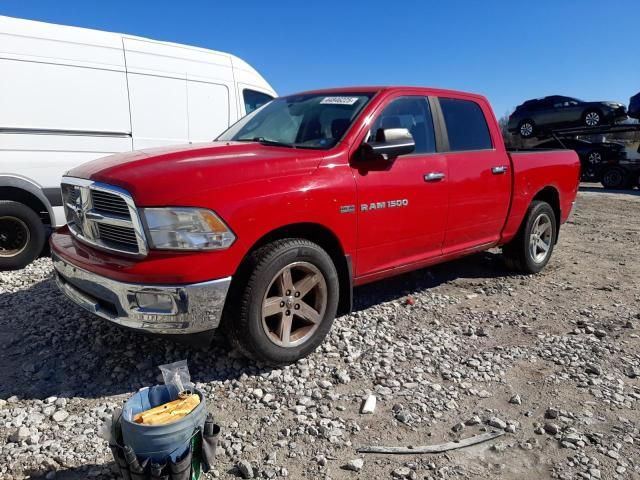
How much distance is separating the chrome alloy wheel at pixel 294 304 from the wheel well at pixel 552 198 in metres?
3.36

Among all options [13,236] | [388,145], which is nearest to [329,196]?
[388,145]

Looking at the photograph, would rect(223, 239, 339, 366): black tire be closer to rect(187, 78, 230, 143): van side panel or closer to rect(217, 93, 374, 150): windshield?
rect(217, 93, 374, 150): windshield

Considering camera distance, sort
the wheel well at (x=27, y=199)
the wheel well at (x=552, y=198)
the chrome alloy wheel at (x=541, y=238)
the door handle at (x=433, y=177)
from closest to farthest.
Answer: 1. the door handle at (x=433, y=177)
2. the wheel well at (x=27, y=199)
3. the chrome alloy wheel at (x=541, y=238)
4. the wheel well at (x=552, y=198)

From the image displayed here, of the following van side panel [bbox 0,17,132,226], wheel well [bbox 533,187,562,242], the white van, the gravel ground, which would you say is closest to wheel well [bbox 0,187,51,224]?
the white van

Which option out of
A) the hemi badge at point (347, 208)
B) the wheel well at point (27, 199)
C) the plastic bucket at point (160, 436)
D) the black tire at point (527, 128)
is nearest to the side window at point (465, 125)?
the hemi badge at point (347, 208)

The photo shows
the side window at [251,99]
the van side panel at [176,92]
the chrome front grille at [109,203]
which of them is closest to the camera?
the chrome front grille at [109,203]

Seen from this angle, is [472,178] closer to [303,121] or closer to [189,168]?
[303,121]

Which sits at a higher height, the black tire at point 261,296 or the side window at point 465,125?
the side window at point 465,125

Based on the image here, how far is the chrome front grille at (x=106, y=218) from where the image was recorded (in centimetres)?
273

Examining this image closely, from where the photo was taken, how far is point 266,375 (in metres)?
3.15

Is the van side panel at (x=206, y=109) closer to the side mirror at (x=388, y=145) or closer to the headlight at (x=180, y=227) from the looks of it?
the side mirror at (x=388, y=145)

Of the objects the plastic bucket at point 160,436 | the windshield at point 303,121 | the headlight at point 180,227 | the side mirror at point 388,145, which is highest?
the windshield at point 303,121

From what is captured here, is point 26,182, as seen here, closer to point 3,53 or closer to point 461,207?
point 3,53

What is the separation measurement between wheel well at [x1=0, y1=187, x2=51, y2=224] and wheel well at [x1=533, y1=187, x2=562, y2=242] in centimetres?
552
